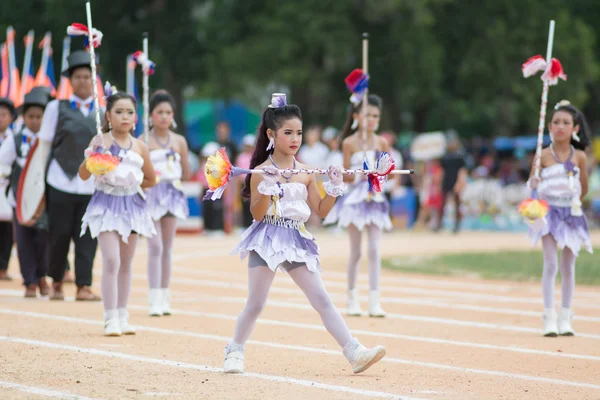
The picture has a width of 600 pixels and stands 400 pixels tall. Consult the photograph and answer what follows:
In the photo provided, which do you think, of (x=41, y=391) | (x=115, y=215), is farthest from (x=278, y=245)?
(x=115, y=215)

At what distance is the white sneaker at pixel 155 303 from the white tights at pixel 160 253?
2.9 inches

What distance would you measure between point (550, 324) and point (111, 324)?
3.95 m

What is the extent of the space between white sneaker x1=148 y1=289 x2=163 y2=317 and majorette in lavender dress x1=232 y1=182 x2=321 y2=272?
12.4 feet

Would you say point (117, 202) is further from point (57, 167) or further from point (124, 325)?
point (57, 167)

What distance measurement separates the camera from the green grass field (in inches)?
695

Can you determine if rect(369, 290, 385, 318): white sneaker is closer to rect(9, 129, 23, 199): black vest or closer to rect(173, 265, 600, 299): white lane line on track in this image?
rect(173, 265, 600, 299): white lane line on track

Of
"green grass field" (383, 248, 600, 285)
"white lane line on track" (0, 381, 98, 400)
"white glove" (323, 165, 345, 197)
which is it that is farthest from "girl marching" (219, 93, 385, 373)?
"green grass field" (383, 248, 600, 285)

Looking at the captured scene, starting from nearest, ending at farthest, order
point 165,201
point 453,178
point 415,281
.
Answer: point 165,201 → point 415,281 → point 453,178

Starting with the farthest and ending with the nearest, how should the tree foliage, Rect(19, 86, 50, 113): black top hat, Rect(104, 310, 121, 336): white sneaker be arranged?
1. the tree foliage
2. Rect(19, 86, 50, 113): black top hat
3. Rect(104, 310, 121, 336): white sneaker

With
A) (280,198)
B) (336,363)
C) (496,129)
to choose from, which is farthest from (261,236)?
(496,129)

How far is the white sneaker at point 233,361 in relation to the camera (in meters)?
8.53

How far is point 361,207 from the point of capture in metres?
12.9

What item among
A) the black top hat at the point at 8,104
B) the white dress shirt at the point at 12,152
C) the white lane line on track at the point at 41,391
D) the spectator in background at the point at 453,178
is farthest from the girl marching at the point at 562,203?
the spectator in background at the point at 453,178

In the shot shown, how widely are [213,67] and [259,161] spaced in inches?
1232
